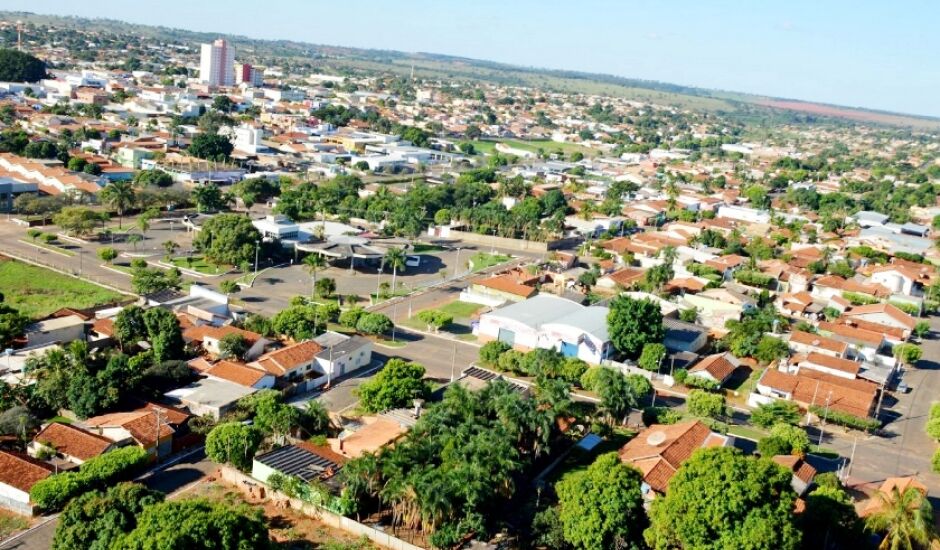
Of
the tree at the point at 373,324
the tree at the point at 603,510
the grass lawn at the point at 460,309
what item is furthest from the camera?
the grass lawn at the point at 460,309

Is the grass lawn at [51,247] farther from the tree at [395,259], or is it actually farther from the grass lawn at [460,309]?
the grass lawn at [460,309]

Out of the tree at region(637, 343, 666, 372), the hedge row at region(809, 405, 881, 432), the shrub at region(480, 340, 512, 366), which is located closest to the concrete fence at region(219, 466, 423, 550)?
the shrub at region(480, 340, 512, 366)

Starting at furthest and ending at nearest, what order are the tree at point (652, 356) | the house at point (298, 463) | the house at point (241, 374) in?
1. the tree at point (652, 356)
2. the house at point (241, 374)
3. the house at point (298, 463)

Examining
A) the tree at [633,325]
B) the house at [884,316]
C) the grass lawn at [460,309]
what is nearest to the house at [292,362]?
the grass lawn at [460,309]

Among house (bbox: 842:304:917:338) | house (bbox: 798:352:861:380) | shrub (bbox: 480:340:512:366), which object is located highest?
house (bbox: 842:304:917:338)

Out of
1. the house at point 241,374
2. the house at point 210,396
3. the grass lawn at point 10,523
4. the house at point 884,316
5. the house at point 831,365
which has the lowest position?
the grass lawn at point 10,523

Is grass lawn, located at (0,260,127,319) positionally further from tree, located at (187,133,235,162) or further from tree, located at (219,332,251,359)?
tree, located at (187,133,235,162)
